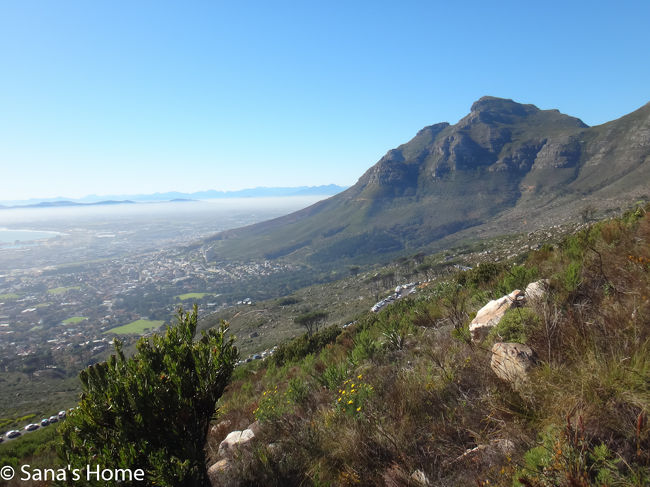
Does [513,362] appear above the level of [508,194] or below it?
below

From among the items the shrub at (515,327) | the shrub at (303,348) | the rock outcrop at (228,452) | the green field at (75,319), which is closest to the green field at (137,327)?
the green field at (75,319)

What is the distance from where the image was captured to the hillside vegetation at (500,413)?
2.31 metres

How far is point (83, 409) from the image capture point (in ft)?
10.9

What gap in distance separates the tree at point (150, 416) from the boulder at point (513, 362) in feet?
10.9

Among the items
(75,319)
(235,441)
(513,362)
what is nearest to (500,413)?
(513,362)

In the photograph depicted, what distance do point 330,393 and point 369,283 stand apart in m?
77.6

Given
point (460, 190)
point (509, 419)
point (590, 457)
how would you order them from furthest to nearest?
point (460, 190), point (509, 419), point (590, 457)

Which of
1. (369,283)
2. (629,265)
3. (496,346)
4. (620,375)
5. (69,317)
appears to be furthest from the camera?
(69,317)

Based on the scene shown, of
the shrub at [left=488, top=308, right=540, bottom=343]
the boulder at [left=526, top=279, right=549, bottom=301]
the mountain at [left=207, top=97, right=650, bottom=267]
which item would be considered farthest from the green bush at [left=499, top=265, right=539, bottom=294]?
the mountain at [left=207, top=97, right=650, bottom=267]

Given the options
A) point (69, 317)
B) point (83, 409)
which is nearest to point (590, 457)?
point (83, 409)

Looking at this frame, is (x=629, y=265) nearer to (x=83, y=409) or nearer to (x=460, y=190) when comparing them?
(x=83, y=409)

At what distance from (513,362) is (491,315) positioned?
8.35 feet

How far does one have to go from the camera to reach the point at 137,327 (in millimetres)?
107000

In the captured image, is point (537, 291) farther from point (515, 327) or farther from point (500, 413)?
point (500, 413)
